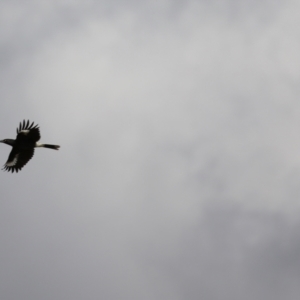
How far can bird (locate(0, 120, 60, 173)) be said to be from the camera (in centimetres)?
6550

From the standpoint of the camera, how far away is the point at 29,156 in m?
67.4

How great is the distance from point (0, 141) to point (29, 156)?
2.33m

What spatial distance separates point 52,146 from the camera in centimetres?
6862

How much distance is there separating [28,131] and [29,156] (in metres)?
2.57

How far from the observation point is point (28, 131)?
65500 millimetres

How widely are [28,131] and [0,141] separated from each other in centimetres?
296

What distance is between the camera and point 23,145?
66438 mm

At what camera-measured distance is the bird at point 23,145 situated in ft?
215

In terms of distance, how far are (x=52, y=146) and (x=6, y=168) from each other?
149 inches

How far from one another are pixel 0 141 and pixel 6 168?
6.52 ft

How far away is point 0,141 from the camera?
67312mm
